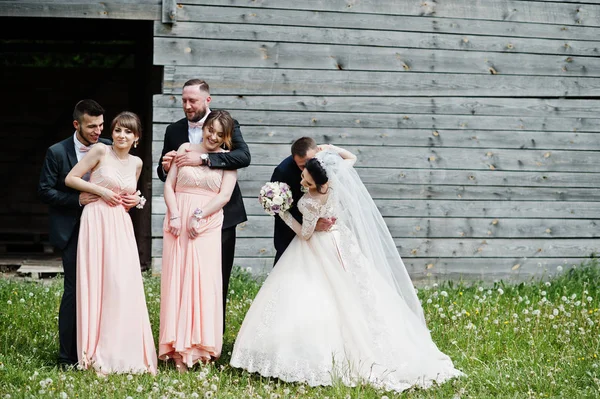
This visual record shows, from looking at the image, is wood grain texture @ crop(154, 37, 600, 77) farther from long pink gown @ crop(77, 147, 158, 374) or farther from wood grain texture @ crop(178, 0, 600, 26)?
long pink gown @ crop(77, 147, 158, 374)

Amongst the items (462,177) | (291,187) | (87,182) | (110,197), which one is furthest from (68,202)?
(462,177)

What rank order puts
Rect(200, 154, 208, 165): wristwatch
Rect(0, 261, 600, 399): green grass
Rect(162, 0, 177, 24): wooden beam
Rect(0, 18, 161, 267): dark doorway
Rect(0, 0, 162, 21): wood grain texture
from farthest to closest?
Rect(0, 18, 161, 267): dark doorway → Rect(162, 0, 177, 24): wooden beam → Rect(0, 0, 162, 21): wood grain texture → Rect(200, 154, 208, 165): wristwatch → Rect(0, 261, 600, 399): green grass

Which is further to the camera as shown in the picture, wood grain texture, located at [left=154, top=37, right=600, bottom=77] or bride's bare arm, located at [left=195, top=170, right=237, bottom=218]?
wood grain texture, located at [left=154, top=37, right=600, bottom=77]

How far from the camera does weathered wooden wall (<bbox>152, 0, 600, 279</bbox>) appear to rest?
30.0ft

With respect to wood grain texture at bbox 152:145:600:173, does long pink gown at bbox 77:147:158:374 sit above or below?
below

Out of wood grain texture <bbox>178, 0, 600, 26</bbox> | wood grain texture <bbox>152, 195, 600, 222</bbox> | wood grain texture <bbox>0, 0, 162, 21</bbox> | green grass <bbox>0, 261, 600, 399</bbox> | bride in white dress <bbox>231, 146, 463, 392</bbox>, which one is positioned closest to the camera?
green grass <bbox>0, 261, 600, 399</bbox>

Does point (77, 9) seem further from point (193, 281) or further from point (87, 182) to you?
point (193, 281)

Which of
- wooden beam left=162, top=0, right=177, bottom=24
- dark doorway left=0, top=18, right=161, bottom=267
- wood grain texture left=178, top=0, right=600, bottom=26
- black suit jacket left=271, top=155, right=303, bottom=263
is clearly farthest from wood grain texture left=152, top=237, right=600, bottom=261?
dark doorway left=0, top=18, right=161, bottom=267

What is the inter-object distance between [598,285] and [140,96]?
7855mm

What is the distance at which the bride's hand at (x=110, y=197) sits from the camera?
5804 mm

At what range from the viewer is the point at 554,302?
8.62m

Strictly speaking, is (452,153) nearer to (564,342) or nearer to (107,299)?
(564,342)

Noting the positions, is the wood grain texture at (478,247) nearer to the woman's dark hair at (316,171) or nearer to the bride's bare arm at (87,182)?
the bride's bare arm at (87,182)

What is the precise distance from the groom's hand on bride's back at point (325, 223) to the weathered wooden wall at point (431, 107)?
3.44 metres
